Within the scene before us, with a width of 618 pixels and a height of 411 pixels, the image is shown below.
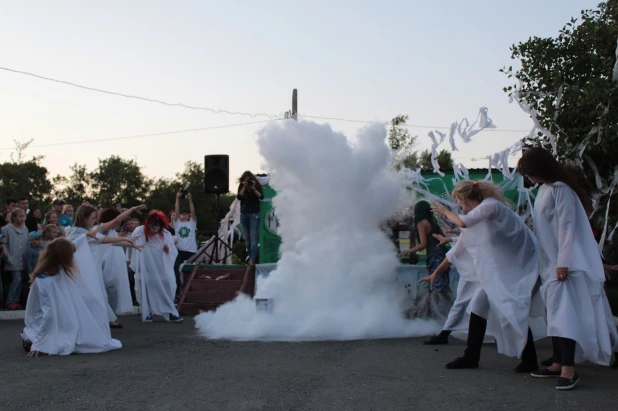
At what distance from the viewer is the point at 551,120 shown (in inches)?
438

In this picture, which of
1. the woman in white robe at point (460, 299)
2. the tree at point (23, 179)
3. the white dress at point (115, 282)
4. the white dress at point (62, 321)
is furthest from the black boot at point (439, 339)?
the tree at point (23, 179)

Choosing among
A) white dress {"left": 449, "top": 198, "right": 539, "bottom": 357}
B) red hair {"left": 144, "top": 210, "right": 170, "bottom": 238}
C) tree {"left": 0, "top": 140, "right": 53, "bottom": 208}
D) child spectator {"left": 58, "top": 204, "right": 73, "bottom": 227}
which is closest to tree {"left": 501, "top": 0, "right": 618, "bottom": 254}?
white dress {"left": 449, "top": 198, "right": 539, "bottom": 357}

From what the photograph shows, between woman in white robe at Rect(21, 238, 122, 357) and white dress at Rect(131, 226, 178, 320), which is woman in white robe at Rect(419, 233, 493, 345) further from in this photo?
white dress at Rect(131, 226, 178, 320)

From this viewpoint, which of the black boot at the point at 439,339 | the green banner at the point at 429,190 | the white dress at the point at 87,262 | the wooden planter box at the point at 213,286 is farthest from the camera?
the green banner at the point at 429,190

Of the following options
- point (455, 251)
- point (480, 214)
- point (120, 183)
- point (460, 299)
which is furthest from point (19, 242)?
point (120, 183)

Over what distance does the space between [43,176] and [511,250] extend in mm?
48283

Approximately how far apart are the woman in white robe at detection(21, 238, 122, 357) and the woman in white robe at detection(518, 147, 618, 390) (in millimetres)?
4967

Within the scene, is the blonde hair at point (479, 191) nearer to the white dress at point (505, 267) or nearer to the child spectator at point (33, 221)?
the white dress at point (505, 267)

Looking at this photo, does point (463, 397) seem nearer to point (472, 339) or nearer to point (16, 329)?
point (472, 339)

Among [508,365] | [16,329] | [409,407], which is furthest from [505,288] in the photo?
[16,329]

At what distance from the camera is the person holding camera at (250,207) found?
45.3 ft

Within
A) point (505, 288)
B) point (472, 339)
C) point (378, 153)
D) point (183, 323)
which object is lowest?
point (183, 323)

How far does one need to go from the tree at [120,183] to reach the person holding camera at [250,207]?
6210 centimetres

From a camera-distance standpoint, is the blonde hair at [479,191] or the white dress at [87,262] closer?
the blonde hair at [479,191]
